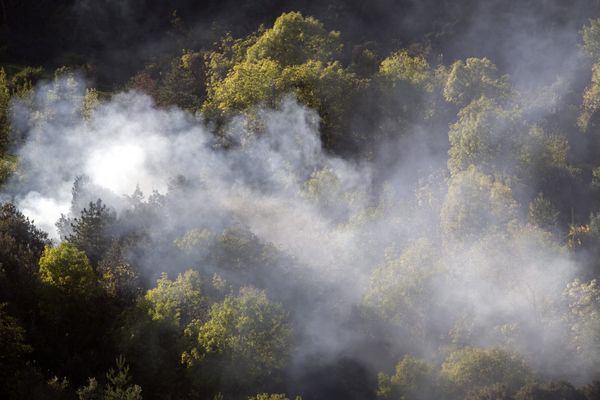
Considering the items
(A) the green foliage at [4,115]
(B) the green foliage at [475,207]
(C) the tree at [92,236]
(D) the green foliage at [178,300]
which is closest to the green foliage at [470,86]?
(B) the green foliage at [475,207]

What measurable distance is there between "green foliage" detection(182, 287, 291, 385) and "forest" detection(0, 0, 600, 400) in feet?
0.35

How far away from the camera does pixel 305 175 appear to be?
45469 mm

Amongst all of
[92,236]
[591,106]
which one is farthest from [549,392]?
[591,106]

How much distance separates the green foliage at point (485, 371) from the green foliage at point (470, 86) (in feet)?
78.7

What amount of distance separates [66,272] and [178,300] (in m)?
5.41

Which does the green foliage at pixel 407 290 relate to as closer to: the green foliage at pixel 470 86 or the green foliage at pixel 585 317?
the green foliage at pixel 585 317

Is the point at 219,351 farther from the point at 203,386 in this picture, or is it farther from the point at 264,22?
the point at 264,22

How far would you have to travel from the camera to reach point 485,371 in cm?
3206

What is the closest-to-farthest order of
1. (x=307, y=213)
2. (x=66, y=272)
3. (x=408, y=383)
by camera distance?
(x=66, y=272)
(x=408, y=383)
(x=307, y=213)

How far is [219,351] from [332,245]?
43.7 feet

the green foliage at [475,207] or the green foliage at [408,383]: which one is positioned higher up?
the green foliage at [475,207]

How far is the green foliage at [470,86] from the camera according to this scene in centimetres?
5044

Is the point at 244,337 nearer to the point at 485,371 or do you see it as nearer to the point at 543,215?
the point at 485,371

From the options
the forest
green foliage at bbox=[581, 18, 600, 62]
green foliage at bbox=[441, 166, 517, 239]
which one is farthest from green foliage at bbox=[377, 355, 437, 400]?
green foliage at bbox=[581, 18, 600, 62]
